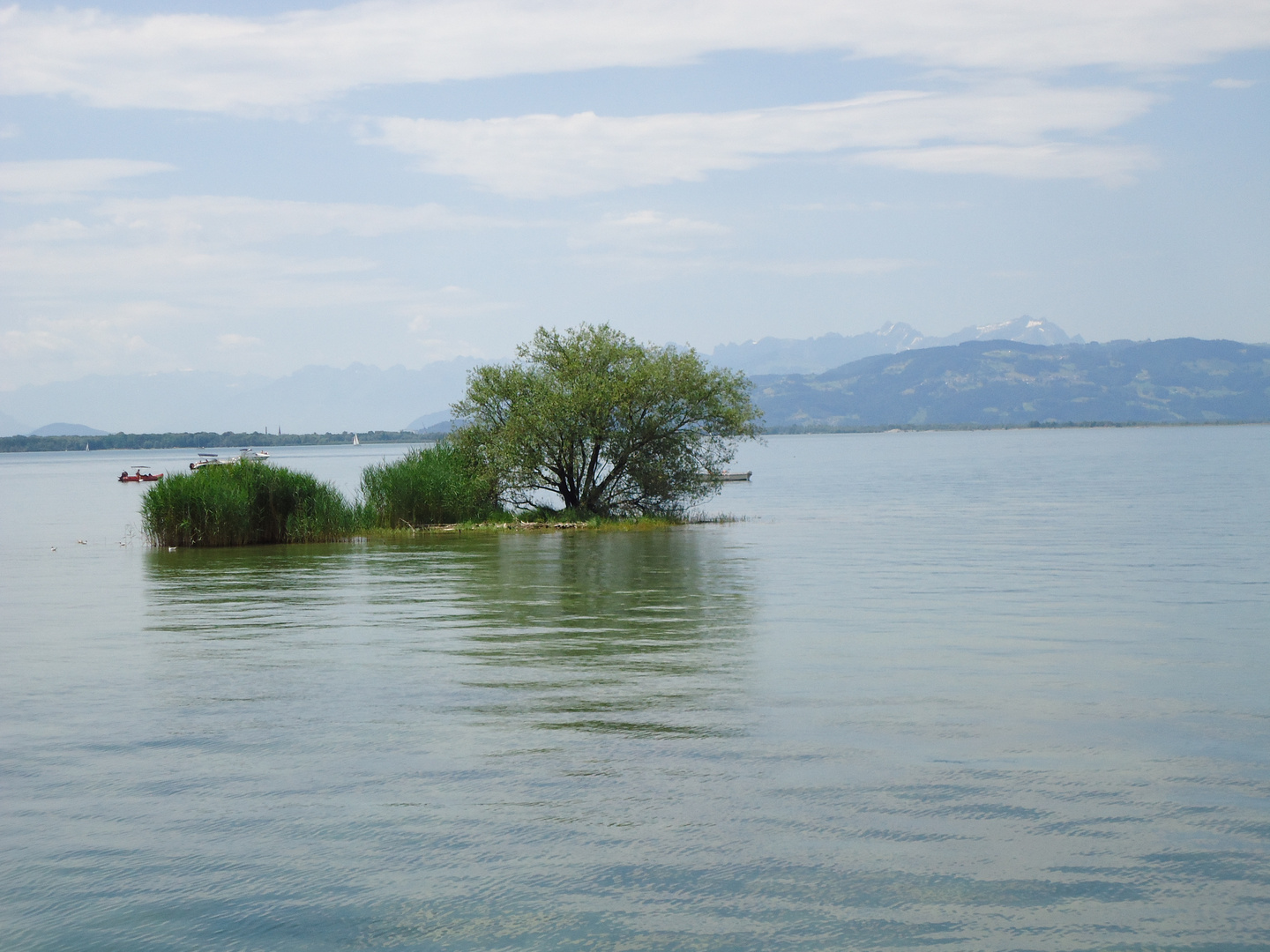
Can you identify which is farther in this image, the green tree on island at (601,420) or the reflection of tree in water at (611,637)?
the green tree on island at (601,420)

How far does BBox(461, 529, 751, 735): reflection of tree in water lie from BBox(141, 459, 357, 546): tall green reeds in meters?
11.3

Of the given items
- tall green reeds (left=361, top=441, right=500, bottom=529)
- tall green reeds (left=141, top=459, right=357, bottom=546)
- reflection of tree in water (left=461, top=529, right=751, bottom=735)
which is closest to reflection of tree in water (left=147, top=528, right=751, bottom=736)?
reflection of tree in water (left=461, top=529, right=751, bottom=735)

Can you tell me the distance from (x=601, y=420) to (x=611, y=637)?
2922 cm

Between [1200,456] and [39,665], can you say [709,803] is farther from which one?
[1200,456]

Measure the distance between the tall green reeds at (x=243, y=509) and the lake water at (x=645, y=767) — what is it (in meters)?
13.8

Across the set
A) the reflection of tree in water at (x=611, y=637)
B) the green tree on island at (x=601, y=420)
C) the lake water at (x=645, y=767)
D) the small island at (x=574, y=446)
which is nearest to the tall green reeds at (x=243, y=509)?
the small island at (x=574, y=446)

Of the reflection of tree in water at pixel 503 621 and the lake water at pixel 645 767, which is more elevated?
the reflection of tree in water at pixel 503 621

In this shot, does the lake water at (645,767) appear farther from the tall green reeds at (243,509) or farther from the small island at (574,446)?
the small island at (574,446)

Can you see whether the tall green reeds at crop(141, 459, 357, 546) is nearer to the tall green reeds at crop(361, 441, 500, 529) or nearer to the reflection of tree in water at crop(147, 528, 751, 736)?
the reflection of tree in water at crop(147, 528, 751, 736)

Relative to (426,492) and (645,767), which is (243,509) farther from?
(645,767)

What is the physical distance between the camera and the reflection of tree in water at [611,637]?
15172 mm

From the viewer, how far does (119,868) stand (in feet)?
32.1

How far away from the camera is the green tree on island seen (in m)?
49.2

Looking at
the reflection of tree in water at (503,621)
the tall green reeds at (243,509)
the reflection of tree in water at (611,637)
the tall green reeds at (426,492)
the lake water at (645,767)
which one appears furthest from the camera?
the tall green reeds at (426,492)
